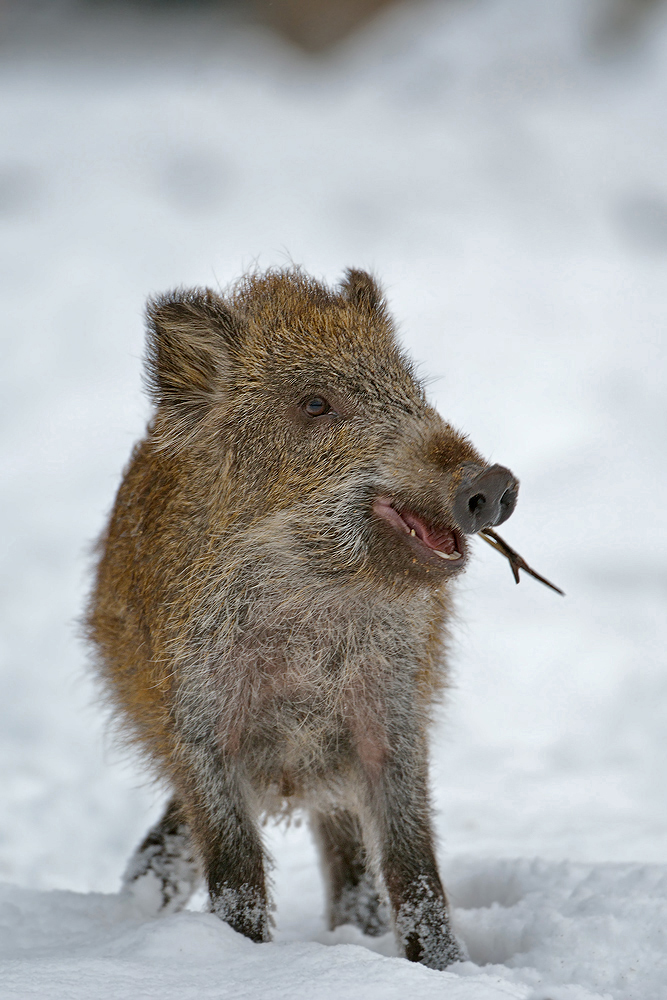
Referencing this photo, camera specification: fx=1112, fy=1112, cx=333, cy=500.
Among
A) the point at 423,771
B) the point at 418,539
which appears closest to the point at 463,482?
the point at 418,539

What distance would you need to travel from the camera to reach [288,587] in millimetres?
3266

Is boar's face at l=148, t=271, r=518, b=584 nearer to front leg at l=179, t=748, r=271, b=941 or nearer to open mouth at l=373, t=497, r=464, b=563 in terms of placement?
open mouth at l=373, t=497, r=464, b=563

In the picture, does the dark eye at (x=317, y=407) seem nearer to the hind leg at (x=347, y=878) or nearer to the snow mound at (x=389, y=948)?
the snow mound at (x=389, y=948)

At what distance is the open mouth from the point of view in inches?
118

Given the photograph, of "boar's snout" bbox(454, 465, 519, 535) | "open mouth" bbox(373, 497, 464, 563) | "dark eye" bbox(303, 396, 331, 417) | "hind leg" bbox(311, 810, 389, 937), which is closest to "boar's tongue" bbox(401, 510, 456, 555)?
"open mouth" bbox(373, 497, 464, 563)

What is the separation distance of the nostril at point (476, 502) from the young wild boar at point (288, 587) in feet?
0.81

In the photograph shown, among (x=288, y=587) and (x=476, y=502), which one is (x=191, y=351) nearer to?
(x=288, y=587)

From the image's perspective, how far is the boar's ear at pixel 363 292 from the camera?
3.63 metres

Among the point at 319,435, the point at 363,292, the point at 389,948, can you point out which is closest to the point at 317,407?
the point at 319,435

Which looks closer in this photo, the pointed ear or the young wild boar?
the young wild boar

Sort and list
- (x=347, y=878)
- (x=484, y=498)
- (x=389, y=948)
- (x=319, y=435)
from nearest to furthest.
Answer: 1. (x=484, y=498)
2. (x=319, y=435)
3. (x=389, y=948)
4. (x=347, y=878)

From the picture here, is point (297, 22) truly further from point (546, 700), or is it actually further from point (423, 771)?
point (423, 771)

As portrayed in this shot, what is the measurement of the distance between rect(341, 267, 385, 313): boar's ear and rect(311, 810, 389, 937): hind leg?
1.88 metres

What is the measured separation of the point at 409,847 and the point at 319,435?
1303 millimetres
